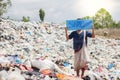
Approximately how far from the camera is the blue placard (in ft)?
30.2

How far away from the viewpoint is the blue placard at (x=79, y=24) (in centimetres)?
922

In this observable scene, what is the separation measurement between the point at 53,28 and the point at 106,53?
454 cm

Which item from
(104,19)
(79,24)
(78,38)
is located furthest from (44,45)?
(104,19)

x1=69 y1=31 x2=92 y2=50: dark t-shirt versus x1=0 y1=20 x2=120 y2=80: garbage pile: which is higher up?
x1=69 y1=31 x2=92 y2=50: dark t-shirt

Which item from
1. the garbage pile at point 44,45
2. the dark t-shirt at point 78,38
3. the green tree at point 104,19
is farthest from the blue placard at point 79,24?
the green tree at point 104,19

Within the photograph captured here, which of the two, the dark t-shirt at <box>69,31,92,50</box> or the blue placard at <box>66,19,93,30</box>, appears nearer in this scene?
the dark t-shirt at <box>69,31,92,50</box>

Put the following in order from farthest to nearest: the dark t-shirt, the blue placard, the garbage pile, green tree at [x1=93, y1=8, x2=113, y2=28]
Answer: green tree at [x1=93, y1=8, x2=113, y2=28] → the garbage pile → the blue placard → the dark t-shirt

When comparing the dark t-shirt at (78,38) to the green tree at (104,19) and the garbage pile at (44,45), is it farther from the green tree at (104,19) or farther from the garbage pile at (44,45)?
the green tree at (104,19)

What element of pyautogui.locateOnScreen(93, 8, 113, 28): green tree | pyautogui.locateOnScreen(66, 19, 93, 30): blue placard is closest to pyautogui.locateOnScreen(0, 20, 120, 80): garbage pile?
pyautogui.locateOnScreen(66, 19, 93, 30): blue placard

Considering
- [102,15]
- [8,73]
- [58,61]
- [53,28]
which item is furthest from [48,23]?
[102,15]

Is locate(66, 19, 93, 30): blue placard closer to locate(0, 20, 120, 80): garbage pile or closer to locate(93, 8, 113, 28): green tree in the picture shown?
locate(0, 20, 120, 80): garbage pile

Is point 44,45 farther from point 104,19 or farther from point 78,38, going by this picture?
point 104,19

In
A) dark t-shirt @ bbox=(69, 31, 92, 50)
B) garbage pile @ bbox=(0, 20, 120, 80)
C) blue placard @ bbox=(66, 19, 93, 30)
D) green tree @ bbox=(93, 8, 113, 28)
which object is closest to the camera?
dark t-shirt @ bbox=(69, 31, 92, 50)

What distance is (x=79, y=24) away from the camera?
9.27 metres
